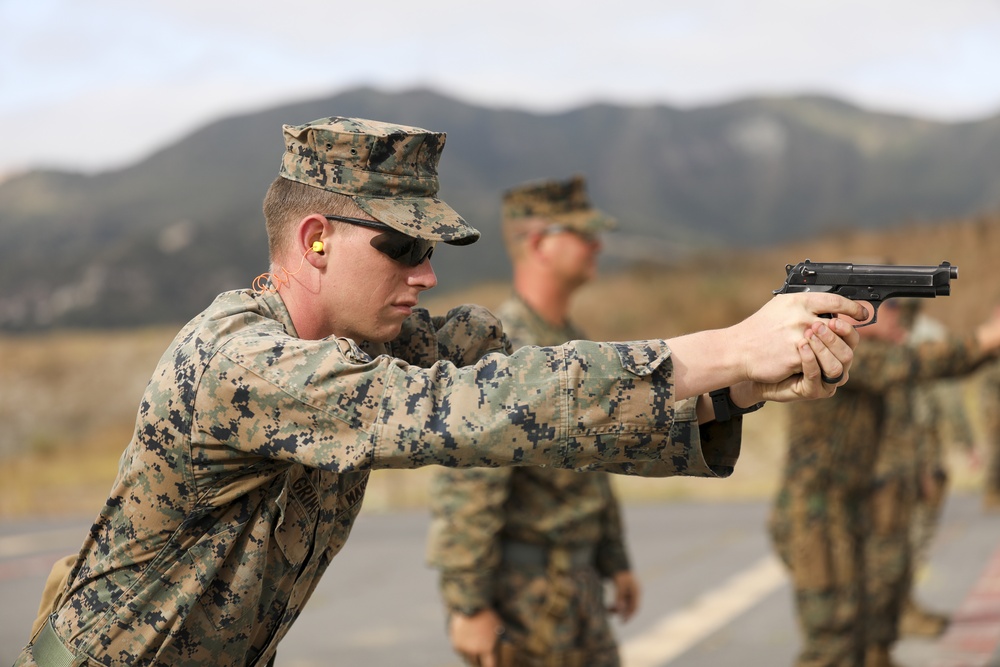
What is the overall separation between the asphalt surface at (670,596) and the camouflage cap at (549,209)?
3742 mm

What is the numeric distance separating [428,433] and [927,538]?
29.6 ft

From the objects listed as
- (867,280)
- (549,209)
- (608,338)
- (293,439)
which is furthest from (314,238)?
(608,338)

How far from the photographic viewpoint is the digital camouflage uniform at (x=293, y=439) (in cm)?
237

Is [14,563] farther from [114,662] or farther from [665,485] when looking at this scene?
[114,662]

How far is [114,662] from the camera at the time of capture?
2705mm

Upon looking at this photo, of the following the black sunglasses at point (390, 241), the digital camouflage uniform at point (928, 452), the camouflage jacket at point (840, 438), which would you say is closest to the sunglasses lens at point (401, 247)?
the black sunglasses at point (390, 241)

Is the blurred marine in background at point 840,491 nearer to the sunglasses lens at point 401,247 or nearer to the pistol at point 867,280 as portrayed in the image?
the pistol at point 867,280

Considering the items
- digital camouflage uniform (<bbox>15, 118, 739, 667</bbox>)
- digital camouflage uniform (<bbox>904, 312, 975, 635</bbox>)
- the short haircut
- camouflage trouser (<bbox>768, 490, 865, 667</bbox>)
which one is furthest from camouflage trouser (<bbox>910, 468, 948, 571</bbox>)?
the short haircut

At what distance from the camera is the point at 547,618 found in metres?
5.11

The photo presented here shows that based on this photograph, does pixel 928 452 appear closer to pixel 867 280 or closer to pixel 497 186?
pixel 867 280

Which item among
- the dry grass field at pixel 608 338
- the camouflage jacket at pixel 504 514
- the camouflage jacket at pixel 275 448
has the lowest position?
the dry grass field at pixel 608 338

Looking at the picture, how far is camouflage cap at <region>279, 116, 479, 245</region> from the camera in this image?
2.72m

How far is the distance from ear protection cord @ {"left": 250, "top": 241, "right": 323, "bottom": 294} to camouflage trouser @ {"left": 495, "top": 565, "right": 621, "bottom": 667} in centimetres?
255

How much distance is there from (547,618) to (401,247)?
9.02 feet
